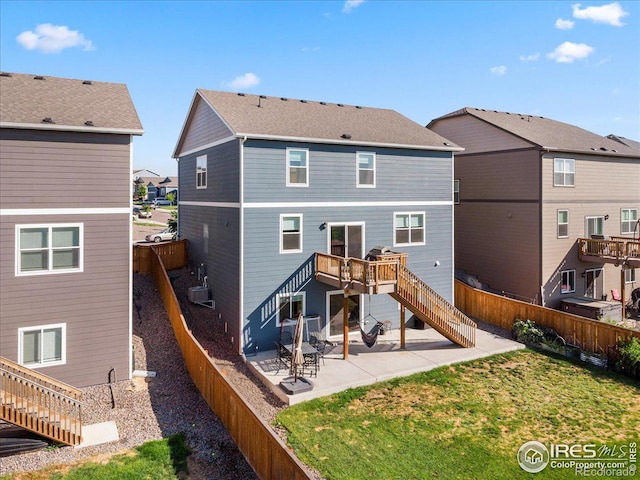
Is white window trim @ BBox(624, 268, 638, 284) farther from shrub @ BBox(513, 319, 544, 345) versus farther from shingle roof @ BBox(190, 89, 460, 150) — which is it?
shingle roof @ BBox(190, 89, 460, 150)

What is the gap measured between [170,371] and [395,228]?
10.3 m

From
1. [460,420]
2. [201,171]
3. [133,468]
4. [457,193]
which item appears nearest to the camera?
[133,468]

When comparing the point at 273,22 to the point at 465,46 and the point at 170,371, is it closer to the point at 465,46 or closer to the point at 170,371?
the point at 465,46

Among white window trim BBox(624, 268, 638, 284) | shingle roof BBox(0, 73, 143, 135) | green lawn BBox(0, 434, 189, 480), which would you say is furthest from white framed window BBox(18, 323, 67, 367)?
white window trim BBox(624, 268, 638, 284)

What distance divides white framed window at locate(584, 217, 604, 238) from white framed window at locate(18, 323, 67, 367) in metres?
24.1

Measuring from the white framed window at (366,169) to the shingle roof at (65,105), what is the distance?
27.6 feet

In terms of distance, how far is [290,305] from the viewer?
15.9 metres

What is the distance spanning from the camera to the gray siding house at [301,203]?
1529 cm

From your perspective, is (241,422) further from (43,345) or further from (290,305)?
(290,305)

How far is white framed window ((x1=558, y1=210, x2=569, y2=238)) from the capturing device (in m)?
21.5

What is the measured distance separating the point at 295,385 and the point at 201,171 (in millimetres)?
11461

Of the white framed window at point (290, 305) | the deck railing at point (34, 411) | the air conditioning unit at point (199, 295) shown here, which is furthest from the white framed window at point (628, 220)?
the deck railing at point (34, 411)

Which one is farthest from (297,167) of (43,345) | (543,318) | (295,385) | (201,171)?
(543,318)

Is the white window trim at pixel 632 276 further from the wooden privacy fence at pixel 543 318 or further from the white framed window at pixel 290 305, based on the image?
the white framed window at pixel 290 305
